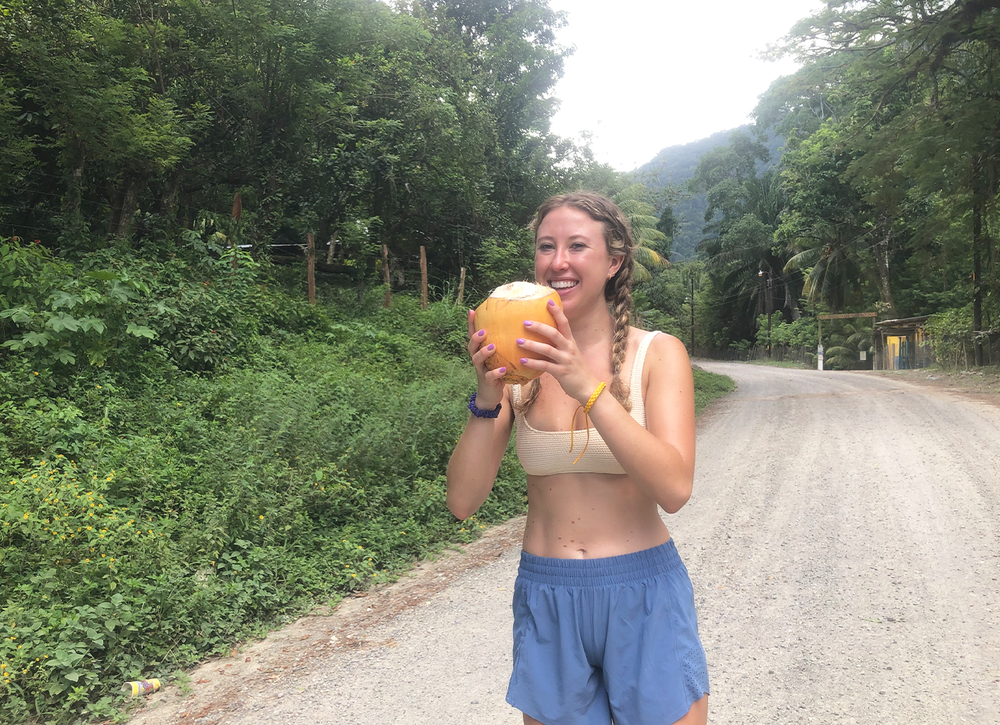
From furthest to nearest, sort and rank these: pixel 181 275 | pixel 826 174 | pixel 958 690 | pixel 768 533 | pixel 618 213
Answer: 1. pixel 826 174
2. pixel 181 275
3. pixel 768 533
4. pixel 958 690
5. pixel 618 213

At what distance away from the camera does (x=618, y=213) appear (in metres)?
1.68

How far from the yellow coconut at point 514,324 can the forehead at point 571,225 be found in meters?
0.20

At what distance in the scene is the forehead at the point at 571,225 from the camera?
1.60 metres

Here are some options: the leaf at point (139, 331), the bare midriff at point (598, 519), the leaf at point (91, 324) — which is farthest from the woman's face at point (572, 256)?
the leaf at point (139, 331)

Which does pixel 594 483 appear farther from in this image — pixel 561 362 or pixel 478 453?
pixel 561 362

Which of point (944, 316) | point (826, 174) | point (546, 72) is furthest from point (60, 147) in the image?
point (826, 174)

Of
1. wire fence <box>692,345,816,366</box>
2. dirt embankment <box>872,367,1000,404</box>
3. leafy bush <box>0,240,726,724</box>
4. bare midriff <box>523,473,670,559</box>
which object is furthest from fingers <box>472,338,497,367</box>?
wire fence <box>692,345,816,366</box>

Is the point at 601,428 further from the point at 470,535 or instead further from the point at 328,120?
the point at 328,120

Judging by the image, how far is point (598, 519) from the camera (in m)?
1.61

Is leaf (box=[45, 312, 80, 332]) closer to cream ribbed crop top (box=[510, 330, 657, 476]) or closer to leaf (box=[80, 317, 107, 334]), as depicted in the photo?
leaf (box=[80, 317, 107, 334])

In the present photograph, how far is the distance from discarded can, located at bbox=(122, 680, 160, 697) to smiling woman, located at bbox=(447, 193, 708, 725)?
2697 mm

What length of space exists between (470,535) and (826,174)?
1415 inches

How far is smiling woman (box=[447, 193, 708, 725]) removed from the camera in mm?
1442

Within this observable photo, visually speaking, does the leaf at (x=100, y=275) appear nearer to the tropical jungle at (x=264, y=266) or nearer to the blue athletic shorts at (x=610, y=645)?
the tropical jungle at (x=264, y=266)
